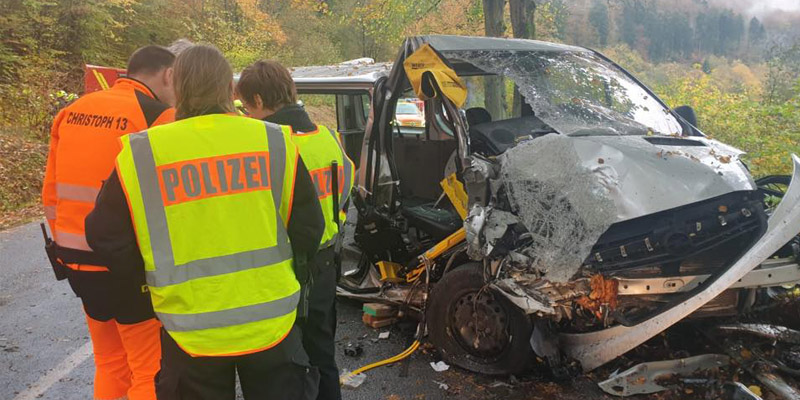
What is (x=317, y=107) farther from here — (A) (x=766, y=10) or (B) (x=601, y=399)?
(A) (x=766, y=10)

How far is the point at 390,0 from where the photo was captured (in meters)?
14.0

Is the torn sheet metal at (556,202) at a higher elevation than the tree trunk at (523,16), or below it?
below

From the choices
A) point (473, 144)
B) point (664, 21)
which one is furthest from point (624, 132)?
point (664, 21)

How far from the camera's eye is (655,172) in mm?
2967

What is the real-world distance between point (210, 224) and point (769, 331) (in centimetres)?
297

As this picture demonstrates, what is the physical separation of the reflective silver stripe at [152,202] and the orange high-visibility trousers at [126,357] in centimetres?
85

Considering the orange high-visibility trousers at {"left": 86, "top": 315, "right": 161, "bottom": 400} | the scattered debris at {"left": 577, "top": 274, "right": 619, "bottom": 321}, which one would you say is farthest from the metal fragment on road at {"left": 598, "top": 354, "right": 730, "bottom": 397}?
the orange high-visibility trousers at {"left": 86, "top": 315, "right": 161, "bottom": 400}

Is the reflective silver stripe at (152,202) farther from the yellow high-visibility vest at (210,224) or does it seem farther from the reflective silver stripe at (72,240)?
the reflective silver stripe at (72,240)

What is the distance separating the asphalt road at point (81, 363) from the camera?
325 cm

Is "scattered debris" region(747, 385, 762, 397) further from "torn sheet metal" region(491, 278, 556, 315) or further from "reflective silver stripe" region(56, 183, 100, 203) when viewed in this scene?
"reflective silver stripe" region(56, 183, 100, 203)

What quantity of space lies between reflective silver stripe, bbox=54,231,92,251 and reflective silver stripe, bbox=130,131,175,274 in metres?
0.86

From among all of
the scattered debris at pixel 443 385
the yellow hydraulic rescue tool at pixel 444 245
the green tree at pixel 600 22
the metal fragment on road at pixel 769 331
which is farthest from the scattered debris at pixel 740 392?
the green tree at pixel 600 22

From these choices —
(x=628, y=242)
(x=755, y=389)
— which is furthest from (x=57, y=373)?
(x=755, y=389)

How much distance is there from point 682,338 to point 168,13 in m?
19.3
